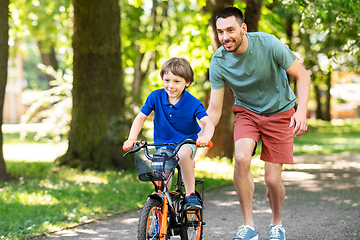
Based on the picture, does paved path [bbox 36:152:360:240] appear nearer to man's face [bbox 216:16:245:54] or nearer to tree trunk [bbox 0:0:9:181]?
man's face [bbox 216:16:245:54]

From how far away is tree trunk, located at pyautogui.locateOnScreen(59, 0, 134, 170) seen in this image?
28.9ft

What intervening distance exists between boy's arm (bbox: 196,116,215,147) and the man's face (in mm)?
706

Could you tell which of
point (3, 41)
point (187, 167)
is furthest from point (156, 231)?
point (3, 41)

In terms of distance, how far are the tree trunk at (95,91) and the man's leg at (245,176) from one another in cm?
526

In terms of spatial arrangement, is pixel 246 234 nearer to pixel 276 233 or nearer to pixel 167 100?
pixel 276 233

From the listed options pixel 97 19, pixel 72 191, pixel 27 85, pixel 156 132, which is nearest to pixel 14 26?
pixel 97 19

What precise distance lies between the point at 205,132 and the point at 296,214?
2.86 m

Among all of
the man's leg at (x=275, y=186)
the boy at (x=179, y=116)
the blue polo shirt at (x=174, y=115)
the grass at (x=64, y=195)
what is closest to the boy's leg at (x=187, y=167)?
the boy at (x=179, y=116)

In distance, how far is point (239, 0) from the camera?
384 inches

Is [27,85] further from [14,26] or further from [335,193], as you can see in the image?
[335,193]

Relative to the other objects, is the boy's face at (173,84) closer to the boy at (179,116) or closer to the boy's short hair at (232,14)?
the boy at (179,116)

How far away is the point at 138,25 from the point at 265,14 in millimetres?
4211

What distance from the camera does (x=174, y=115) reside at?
3.55m

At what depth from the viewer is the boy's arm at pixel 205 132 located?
3207 millimetres
